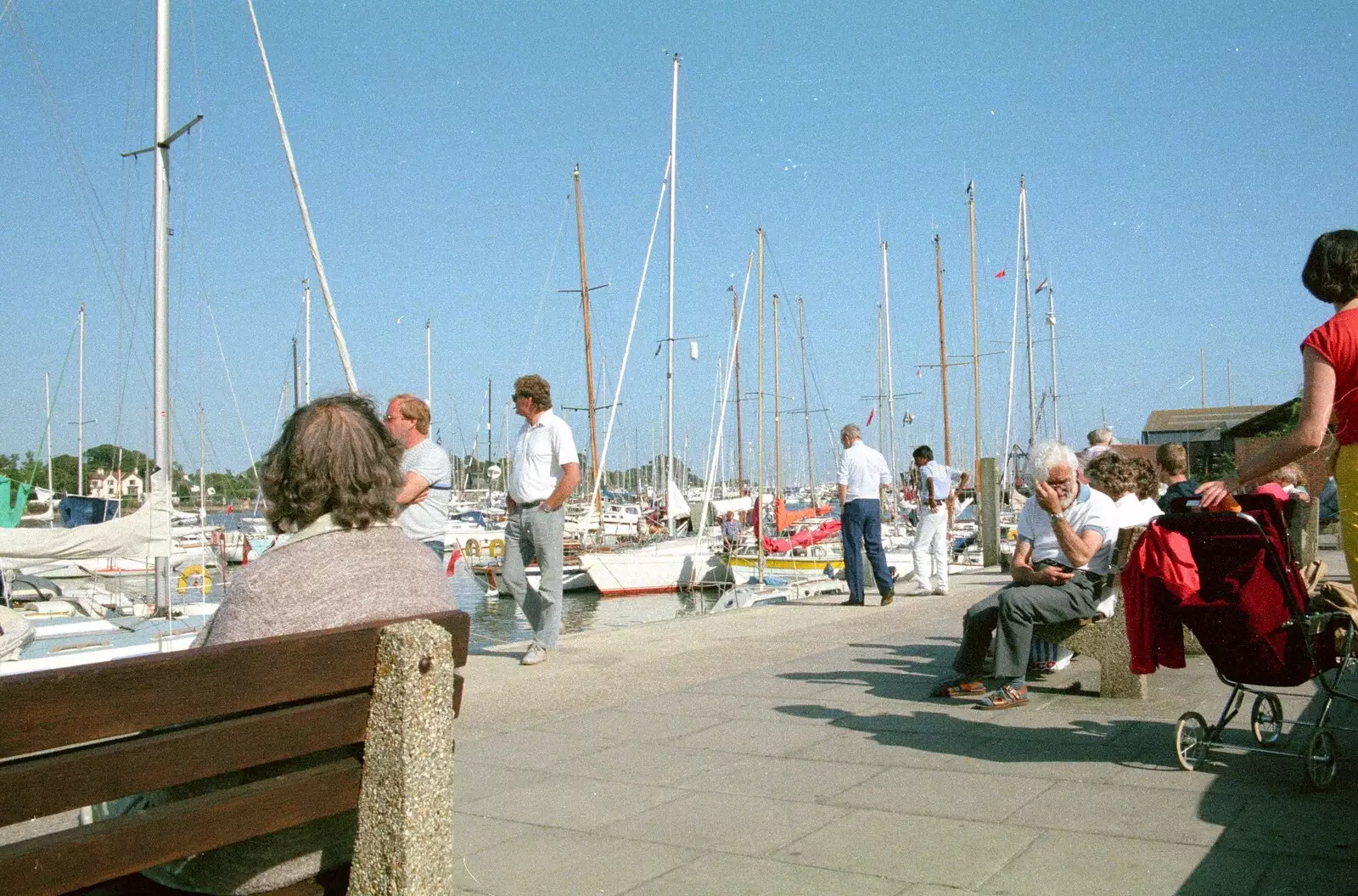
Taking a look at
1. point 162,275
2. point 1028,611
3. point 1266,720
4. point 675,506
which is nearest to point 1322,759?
point 1266,720

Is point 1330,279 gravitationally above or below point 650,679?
above

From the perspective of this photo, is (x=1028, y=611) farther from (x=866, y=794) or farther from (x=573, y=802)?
(x=573, y=802)

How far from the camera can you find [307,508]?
2.98 metres

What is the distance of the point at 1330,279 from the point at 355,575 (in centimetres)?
339

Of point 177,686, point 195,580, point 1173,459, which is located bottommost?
point 195,580

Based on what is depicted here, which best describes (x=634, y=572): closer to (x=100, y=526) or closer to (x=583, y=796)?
(x=100, y=526)

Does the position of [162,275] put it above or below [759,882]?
above

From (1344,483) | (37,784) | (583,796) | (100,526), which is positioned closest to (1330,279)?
(1344,483)

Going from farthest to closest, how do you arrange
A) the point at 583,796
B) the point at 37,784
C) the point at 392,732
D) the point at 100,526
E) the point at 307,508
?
the point at 100,526
the point at 583,796
the point at 307,508
the point at 392,732
the point at 37,784

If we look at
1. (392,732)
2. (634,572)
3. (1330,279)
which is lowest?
(634,572)

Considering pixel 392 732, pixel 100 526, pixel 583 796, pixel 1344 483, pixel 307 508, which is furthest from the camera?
pixel 100 526

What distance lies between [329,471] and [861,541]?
965 cm

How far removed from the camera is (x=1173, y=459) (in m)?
8.54

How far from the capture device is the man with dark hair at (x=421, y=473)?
7.39 meters
